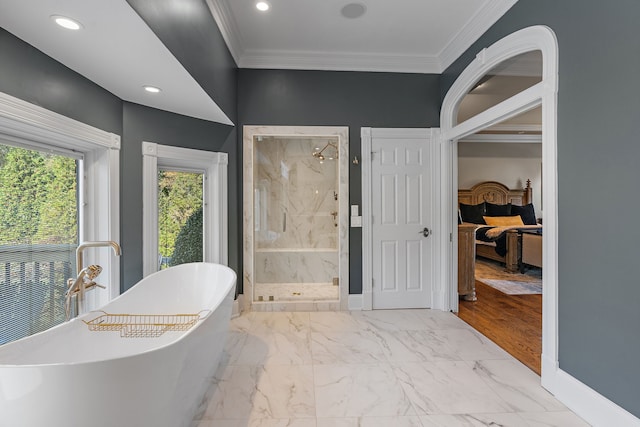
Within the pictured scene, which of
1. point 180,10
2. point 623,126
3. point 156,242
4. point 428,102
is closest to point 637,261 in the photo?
point 623,126

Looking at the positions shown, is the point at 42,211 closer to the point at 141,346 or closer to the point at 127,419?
the point at 141,346

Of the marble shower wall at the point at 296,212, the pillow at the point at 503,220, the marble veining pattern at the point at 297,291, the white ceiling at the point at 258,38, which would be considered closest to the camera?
the white ceiling at the point at 258,38

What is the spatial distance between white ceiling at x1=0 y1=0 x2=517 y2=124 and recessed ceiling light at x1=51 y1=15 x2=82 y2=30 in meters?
0.03

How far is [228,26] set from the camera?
270 cm

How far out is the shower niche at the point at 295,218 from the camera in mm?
3402

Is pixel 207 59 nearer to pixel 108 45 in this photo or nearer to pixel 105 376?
pixel 108 45

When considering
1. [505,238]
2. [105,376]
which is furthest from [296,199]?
[505,238]

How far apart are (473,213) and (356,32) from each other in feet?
17.9

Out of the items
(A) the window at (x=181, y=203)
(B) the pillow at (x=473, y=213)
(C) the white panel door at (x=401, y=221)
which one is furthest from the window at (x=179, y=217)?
(B) the pillow at (x=473, y=213)

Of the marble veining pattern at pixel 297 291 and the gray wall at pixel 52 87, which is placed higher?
the gray wall at pixel 52 87

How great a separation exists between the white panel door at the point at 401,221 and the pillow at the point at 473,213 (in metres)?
4.09

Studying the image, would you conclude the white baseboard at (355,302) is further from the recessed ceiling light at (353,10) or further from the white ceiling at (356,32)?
the recessed ceiling light at (353,10)

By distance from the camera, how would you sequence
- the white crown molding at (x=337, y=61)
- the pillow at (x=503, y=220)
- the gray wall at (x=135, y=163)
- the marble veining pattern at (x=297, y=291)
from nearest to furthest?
the gray wall at (x=135, y=163) → the white crown molding at (x=337, y=61) → the marble veining pattern at (x=297, y=291) → the pillow at (x=503, y=220)

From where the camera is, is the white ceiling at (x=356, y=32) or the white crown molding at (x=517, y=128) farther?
the white crown molding at (x=517, y=128)
